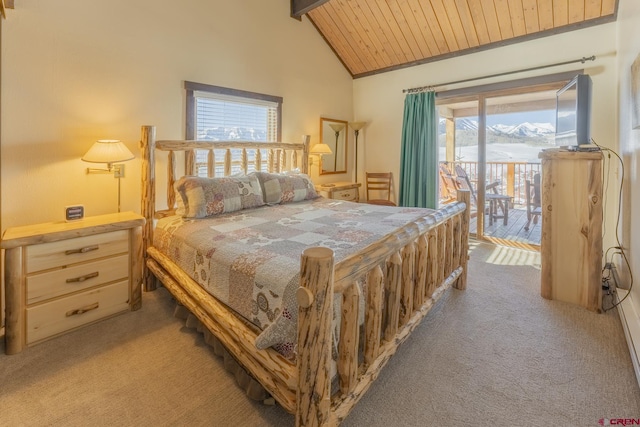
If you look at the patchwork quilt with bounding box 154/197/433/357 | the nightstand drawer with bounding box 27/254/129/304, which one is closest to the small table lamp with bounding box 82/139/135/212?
the patchwork quilt with bounding box 154/197/433/357

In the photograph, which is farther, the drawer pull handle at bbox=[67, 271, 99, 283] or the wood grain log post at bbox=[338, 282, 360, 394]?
the drawer pull handle at bbox=[67, 271, 99, 283]

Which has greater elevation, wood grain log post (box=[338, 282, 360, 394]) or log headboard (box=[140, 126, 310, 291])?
log headboard (box=[140, 126, 310, 291])

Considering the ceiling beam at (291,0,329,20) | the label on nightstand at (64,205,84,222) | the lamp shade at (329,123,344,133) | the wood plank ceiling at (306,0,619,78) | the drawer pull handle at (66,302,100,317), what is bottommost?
the drawer pull handle at (66,302,100,317)

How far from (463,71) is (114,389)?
4.61 metres

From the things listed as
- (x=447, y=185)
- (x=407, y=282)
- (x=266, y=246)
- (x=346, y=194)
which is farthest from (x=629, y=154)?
(x=346, y=194)

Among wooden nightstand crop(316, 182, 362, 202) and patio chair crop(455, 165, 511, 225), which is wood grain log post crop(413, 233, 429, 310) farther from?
patio chair crop(455, 165, 511, 225)

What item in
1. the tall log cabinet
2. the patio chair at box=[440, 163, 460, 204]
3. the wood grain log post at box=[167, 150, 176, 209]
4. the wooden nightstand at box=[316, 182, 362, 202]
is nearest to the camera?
the tall log cabinet

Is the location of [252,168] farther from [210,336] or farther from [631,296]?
[631,296]

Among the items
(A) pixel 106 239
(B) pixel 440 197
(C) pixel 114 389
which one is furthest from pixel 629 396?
(B) pixel 440 197

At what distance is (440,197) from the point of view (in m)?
4.90

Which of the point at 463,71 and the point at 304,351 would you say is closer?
the point at 304,351

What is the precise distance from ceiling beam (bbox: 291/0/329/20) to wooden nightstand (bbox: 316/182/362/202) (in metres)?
2.14

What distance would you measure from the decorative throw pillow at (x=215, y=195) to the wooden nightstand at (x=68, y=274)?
0.39m

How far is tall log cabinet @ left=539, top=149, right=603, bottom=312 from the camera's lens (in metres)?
2.29
